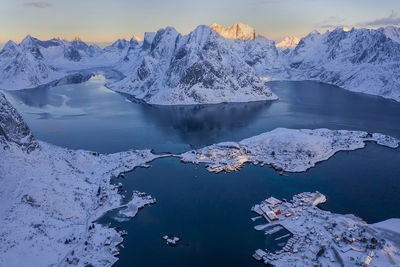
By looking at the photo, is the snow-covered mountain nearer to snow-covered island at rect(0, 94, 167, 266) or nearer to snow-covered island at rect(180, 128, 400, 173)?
snow-covered island at rect(0, 94, 167, 266)

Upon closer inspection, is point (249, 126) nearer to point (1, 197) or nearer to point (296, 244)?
point (296, 244)

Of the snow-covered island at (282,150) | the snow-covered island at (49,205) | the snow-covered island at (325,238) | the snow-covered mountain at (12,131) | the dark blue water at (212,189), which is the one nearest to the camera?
the snow-covered island at (325,238)

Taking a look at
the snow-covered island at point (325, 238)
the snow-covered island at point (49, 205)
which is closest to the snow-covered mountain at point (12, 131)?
the snow-covered island at point (49, 205)

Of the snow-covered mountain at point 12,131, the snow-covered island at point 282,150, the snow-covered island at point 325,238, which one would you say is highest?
the snow-covered mountain at point 12,131

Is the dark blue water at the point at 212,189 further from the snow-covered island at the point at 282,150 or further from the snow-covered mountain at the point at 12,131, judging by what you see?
the snow-covered mountain at the point at 12,131

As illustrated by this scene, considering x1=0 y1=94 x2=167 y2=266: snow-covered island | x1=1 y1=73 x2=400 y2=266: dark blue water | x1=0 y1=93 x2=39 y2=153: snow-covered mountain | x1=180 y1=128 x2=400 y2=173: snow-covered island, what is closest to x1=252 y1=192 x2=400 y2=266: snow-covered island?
x1=1 y1=73 x2=400 y2=266: dark blue water

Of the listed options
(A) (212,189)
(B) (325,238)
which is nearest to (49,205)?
(A) (212,189)

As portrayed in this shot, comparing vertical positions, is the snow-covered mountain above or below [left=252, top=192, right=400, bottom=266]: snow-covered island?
above

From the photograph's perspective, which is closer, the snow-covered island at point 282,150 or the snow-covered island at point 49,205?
the snow-covered island at point 49,205
